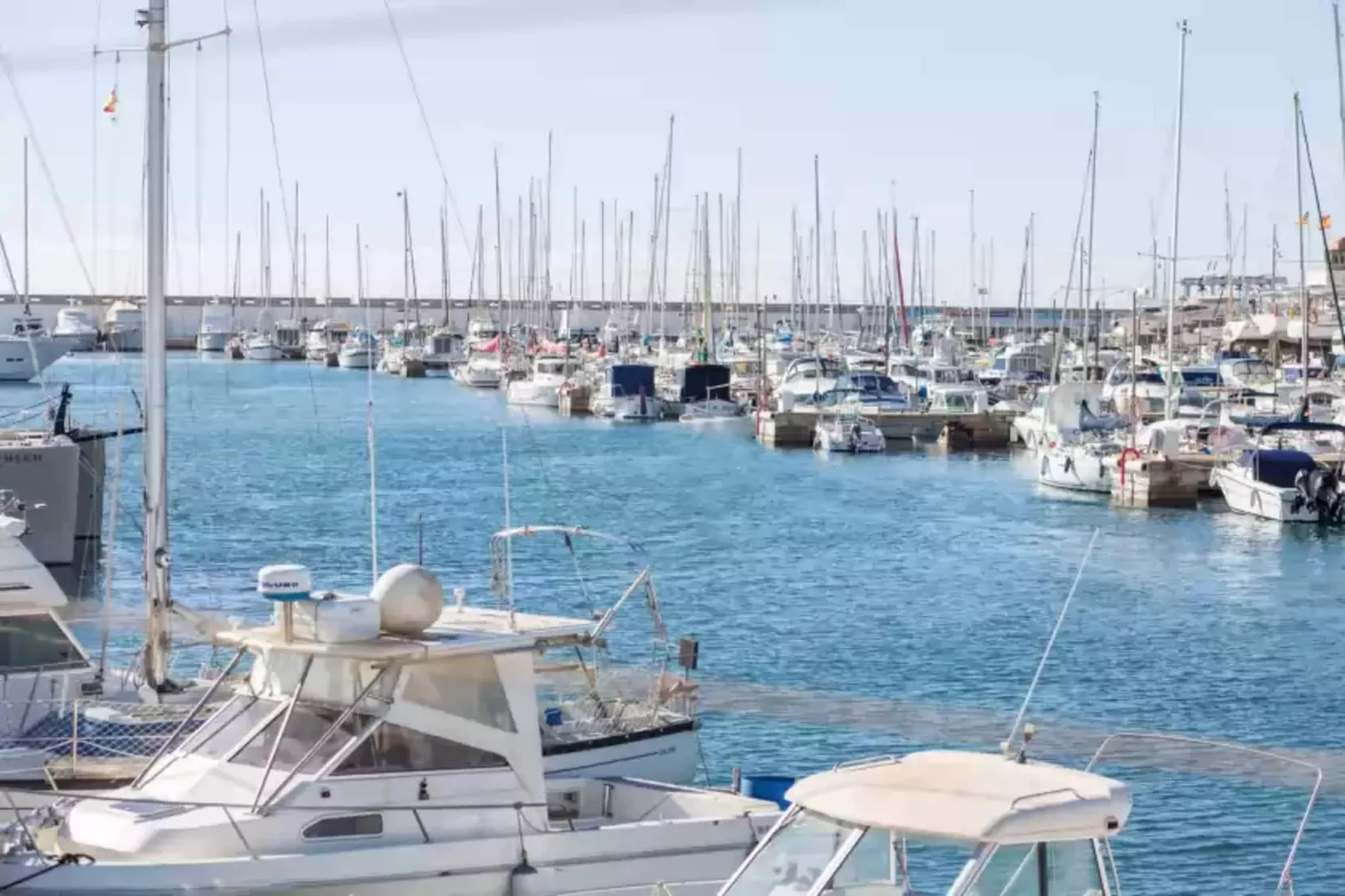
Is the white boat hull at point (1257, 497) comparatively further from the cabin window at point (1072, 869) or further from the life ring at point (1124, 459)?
the cabin window at point (1072, 869)

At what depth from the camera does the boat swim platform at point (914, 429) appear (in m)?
92.6

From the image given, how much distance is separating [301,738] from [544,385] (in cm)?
10371

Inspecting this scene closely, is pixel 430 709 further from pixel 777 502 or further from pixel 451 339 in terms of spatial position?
pixel 451 339

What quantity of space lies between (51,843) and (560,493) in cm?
5606

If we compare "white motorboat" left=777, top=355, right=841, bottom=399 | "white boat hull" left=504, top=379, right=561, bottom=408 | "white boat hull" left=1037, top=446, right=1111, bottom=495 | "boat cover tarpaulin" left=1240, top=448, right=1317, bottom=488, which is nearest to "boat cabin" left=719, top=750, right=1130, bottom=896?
"boat cover tarpaulin" left=1240, top=448, right=1317, bottom=488

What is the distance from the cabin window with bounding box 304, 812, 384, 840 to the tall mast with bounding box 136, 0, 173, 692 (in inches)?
256

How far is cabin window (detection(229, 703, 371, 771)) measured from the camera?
661 inches

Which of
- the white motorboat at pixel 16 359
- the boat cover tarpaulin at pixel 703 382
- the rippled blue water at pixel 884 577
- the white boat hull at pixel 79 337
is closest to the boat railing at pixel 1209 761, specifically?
the rippled blue water at pixel 884 577

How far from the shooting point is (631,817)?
746 inches

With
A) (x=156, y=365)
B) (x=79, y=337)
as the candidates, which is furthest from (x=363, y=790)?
(x=79, y=337)

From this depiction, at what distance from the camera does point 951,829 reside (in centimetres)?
1204

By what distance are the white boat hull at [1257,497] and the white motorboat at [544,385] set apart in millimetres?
56971

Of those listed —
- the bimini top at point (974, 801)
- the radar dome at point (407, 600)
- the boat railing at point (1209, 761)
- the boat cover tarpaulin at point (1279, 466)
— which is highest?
the radar dome at point (407, 600)

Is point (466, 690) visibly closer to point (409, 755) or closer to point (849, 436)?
point (409, 755)
